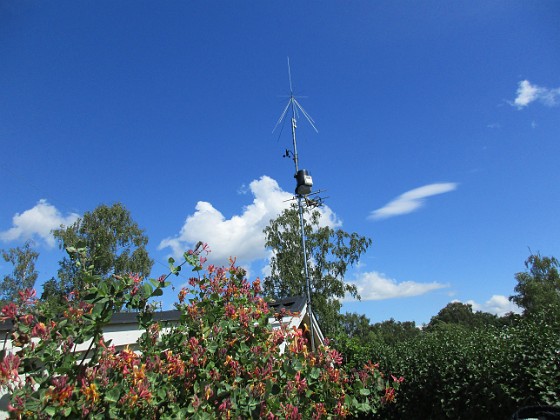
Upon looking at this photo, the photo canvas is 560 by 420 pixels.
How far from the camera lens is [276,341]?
2326 mm

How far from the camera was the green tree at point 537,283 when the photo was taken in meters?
30.0

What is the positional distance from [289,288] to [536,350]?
1723 cm

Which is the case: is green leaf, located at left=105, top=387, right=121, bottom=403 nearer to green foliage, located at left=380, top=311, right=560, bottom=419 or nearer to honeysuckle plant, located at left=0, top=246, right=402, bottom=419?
honeysuckle plant, located at left=0, top=246, right=402, bottom=419

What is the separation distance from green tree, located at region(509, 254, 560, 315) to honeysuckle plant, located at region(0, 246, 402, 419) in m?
32.1

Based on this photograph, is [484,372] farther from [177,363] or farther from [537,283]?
[537,283]

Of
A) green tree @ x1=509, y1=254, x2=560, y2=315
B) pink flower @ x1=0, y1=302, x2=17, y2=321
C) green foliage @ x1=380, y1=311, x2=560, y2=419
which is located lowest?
green foliage @ x1=380, y1=311, x2=560, y2=419

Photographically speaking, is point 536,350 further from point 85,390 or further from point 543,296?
point 543,296

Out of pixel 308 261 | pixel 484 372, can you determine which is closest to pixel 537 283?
pixel 308 261

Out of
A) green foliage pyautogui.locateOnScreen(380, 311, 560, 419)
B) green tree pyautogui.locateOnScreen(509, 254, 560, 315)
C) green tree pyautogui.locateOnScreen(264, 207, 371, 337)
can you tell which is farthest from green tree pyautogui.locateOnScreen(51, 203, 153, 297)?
green tree pyautogui.locateOnScreen(509, 254, 560, 315)

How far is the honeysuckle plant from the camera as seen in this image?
1.52 m

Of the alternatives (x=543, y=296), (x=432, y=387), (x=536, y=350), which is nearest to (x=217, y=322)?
(x=536, y=350)

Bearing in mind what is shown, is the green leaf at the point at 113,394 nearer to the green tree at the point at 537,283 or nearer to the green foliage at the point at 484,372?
the green foliage at the point at 484,372

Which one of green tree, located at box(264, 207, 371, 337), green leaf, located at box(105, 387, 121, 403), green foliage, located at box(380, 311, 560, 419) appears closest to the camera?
green leaf, located at box(105, 387, 121, 403)

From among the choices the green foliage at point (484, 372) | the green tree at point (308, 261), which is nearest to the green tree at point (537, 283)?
the green tree at point (308, 261)
